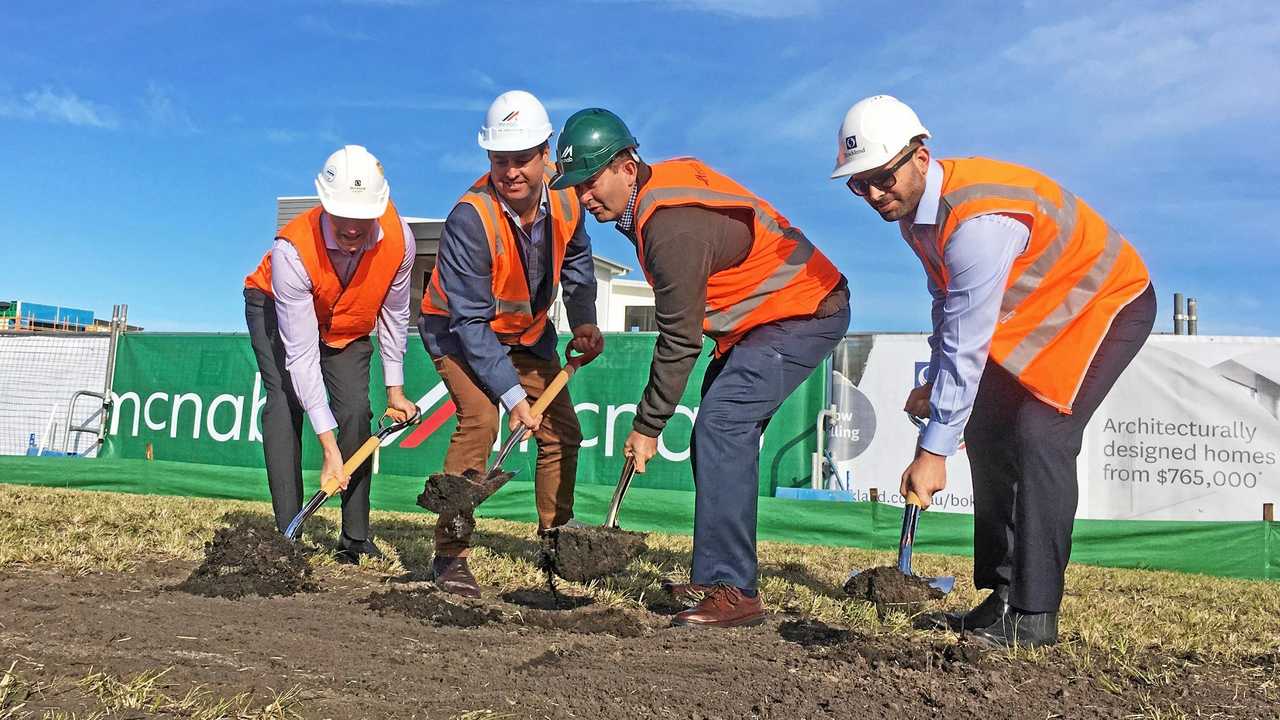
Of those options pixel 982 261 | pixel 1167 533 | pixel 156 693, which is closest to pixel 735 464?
pixel 982 261

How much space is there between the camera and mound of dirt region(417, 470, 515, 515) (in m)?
3.78

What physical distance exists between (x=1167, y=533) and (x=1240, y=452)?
6.29ft

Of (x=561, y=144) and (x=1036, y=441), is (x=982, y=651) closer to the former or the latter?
(x=1036, y=441)

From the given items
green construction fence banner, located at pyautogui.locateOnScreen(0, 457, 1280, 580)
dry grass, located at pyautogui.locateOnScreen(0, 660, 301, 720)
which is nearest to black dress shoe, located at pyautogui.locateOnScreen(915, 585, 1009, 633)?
dry grass, located at pyautogui.locateOnScreen(0, 660, 301, 720)

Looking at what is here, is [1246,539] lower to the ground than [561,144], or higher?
lower

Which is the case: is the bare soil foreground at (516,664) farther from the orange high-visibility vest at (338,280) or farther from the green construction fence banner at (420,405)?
the green construction fence banner at (420,405)

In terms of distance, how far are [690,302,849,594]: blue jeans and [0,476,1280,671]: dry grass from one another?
0.52 metres

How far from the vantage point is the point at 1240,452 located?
7.62 meters

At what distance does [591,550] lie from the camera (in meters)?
3.47

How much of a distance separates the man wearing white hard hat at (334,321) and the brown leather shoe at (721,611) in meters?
1.65

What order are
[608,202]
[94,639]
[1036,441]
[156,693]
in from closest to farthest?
1. [156,693]
2. [94,639]
3. [1036,441]
4. [608,202]

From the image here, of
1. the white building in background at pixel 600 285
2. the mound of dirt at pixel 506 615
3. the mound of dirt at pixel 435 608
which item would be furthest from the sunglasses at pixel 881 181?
the white building in background at pixel 600 285

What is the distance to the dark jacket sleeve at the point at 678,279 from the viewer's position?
3123mm

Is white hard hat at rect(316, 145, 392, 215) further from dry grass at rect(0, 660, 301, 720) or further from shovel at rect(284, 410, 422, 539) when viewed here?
dry grass at rect(0, 660, 301, 720)
